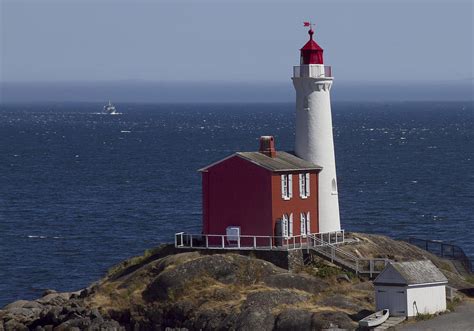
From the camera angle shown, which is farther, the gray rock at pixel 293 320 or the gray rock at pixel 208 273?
the gray rock at pixel 208 273

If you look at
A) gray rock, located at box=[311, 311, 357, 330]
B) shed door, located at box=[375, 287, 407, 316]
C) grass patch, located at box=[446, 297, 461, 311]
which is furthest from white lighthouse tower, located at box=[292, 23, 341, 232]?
gray rock, located at box=[311, 311, 357, 330]

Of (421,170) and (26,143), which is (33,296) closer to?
(421,170)

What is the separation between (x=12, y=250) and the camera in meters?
70.4

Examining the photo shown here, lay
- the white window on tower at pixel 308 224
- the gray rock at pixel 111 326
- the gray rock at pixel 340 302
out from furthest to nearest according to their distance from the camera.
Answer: the white window on tower at pixel 308 224 < the gray rock at pixel 111 326 < the gray rock at pixel 340 302

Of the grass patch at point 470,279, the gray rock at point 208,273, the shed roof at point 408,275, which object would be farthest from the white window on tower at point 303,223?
the shed roof at point 408,275

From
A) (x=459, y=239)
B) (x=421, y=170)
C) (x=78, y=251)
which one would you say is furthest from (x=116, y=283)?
(x=421, y=170)

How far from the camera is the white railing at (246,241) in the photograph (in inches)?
1975

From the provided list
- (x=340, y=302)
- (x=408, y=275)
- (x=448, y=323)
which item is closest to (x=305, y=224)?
(x=340, y=302)

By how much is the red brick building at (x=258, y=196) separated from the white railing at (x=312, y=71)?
3.03m

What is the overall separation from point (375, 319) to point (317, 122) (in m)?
13.0

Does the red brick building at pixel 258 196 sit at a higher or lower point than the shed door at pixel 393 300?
higher

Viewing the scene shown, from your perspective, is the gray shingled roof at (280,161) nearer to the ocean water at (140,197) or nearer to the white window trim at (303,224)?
the white window trim at (303,224)

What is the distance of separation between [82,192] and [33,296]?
40873mm

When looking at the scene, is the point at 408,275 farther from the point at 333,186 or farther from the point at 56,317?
the point at 56,317
